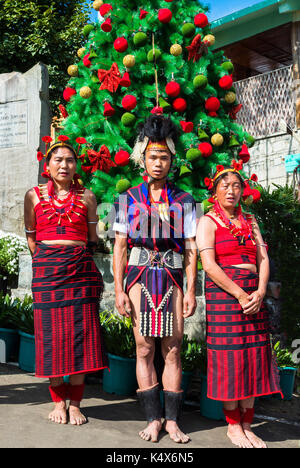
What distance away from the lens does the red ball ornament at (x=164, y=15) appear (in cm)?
434

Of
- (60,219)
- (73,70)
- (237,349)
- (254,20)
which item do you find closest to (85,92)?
(73,70)

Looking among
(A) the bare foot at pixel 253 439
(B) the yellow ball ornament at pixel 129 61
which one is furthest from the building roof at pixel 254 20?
(A) the bare foot at pixel 253 439

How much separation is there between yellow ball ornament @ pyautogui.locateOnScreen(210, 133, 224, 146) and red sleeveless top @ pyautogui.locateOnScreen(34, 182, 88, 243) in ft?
5.80

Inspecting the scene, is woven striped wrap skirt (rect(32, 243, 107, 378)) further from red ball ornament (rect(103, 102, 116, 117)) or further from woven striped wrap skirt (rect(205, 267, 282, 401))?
red ball ornament (rect(103, 102, 116, 117))

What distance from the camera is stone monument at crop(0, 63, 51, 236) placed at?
671 centimetres

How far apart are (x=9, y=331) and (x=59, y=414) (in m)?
1.64

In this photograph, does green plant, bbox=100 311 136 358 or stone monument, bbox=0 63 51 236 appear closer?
green plant, bbox=100 311 136 358

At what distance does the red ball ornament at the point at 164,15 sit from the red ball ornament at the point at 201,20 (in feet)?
0.94

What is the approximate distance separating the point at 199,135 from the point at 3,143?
3.83 m

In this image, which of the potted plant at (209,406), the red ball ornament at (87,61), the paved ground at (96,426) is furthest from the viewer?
the red ball ornament at (87,61)

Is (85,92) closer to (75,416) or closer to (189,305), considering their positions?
(189,305)

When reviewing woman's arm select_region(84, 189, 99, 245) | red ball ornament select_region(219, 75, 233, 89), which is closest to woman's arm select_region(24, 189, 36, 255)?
woman's arm select_region(84, 189, 99, 245)

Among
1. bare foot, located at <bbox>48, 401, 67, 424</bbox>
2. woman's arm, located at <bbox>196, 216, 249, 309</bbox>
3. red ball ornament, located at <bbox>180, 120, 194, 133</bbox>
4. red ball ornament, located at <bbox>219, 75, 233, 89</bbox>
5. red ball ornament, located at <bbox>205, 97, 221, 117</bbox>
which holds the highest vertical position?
red ball ornament, located at <bbox>219, 75, 233, 89</bbox>

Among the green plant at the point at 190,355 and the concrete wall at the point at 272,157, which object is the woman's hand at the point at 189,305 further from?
the concrete wall at the point at 272,157
